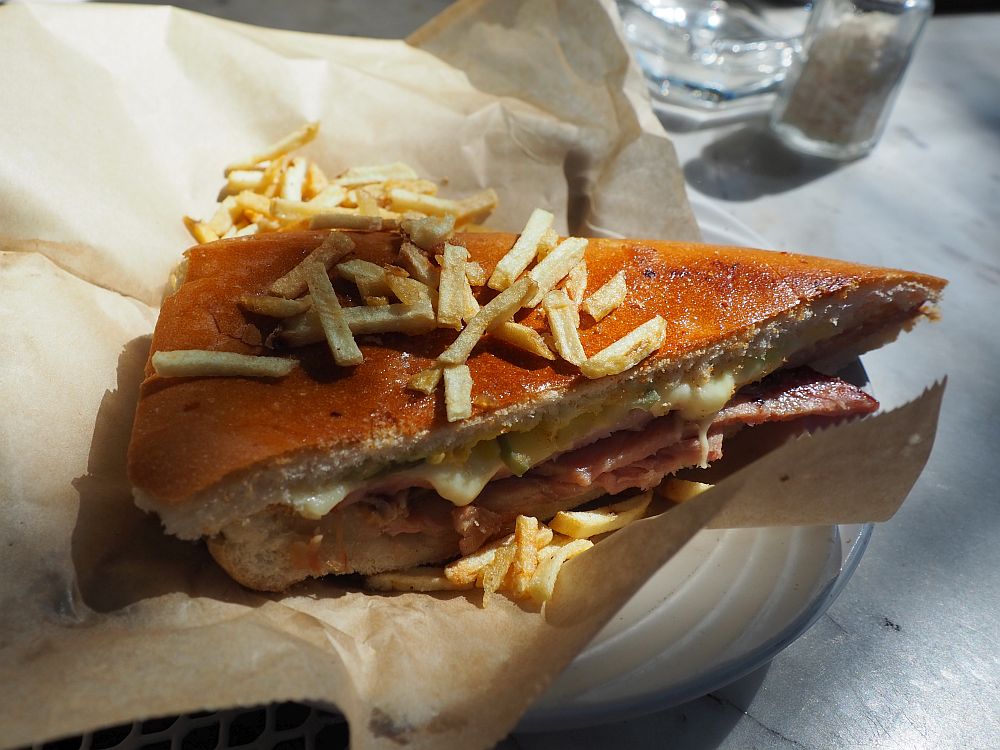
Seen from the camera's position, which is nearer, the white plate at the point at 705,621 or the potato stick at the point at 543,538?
the white plate at the point at 705,621

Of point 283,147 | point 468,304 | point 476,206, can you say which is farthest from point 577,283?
→ point 283,147

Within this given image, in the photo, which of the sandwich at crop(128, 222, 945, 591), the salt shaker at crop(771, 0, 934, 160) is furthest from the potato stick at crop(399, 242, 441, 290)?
the salt shaker at crop(771, 0, 934, 160)

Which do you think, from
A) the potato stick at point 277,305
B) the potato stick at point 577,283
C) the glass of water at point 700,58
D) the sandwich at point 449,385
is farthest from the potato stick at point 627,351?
the glass of water at point 700,58

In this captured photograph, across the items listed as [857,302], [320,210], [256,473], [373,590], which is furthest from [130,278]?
[857,302]

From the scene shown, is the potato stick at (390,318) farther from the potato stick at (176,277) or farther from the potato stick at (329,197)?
the potato stick at (329,197)

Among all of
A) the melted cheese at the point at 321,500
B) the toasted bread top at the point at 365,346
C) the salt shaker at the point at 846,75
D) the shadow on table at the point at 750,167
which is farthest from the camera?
the shadow on table at the point at 750,167

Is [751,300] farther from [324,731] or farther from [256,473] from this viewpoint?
[324,731]

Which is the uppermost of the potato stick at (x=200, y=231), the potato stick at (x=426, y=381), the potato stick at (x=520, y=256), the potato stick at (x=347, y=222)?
the potato stick at (x=520, y=256)
